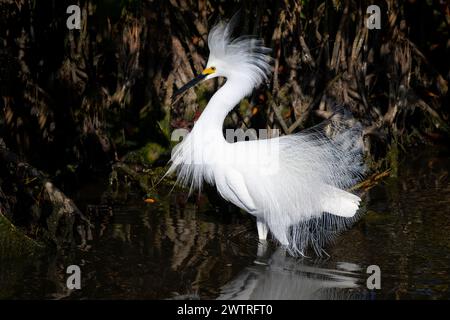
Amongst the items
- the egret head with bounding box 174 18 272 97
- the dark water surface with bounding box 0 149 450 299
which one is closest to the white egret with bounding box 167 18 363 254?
the egret head with bounding box 174 18 272 97

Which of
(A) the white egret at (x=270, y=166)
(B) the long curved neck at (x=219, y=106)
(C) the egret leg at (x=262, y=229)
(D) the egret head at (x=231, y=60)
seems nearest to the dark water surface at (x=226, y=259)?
(C) the egret leg at (x=262, y=229)

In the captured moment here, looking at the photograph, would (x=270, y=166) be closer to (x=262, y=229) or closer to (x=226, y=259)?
(x=262, y=229)

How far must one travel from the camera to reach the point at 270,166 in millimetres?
5062

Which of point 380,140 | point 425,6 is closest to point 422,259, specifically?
point 380,140

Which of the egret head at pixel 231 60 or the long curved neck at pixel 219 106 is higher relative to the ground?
the egret head at pixel 231 60

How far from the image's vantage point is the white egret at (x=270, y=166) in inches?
Answer: 198

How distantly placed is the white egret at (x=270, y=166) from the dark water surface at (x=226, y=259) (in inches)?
8.0

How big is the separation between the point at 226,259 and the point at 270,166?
0.76 meters

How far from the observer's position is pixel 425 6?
25.5 feet

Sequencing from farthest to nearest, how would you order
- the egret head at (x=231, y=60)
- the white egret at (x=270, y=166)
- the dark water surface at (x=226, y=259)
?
the egret head at (x=231, y=60) < the white egret at (x=270, y=166) < the dark water surface at (x=226, y=259)

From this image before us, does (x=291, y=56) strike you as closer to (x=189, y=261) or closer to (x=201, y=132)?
(x=201, y=132)

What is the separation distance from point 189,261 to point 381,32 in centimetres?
349

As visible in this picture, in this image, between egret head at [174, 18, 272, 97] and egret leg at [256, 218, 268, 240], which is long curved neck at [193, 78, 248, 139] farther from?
egret leg at [256, 218, 268, 240]

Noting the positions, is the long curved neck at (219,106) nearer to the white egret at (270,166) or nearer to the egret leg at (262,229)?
the white egret at (270,166)
